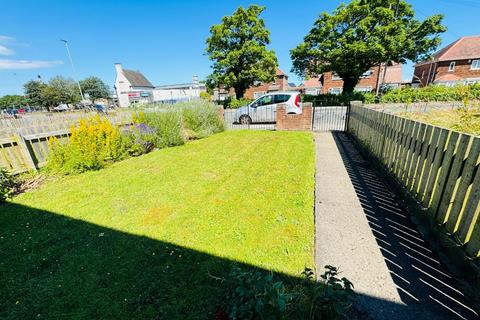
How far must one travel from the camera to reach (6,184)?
4.69m

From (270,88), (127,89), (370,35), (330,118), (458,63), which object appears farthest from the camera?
(127,89)

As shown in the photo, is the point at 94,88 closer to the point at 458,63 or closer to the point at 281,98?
the point at 281,98

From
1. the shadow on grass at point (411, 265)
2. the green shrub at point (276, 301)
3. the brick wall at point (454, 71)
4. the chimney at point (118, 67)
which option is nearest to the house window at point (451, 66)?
the brick wall at point (454, 71)

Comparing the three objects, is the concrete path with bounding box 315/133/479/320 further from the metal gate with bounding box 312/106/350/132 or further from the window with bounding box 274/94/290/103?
the window with bounding box 274/94/290/103

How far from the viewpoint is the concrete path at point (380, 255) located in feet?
5.93

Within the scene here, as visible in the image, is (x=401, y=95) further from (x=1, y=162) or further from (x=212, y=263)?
(x=1, y=162)

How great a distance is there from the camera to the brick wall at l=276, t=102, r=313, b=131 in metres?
9.98

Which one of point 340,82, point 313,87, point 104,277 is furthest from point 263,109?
point 313,87

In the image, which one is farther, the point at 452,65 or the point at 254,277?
the point at 452,65

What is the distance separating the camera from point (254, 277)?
144cm

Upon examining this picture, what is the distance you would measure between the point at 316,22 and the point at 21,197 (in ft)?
77.2

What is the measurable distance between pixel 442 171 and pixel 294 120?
803 centimetres

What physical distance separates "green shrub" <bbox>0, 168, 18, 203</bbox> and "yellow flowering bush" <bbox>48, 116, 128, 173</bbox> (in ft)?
2.88

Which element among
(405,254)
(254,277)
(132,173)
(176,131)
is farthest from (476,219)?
(176,131)
